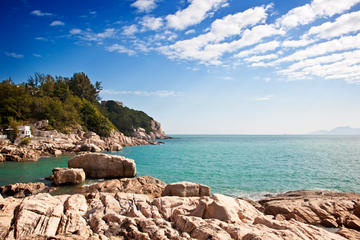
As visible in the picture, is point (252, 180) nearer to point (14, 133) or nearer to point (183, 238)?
point (183, 238)

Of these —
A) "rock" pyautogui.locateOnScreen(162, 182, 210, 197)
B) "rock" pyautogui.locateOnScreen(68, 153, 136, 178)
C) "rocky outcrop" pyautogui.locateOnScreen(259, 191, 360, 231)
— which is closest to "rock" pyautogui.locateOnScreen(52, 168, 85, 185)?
"rock" pyautogui.locateOnScreen(68, 153, 136, 178)

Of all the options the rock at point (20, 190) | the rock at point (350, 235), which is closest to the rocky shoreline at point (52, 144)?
the rock at point (20, 190)

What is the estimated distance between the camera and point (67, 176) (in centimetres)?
1712

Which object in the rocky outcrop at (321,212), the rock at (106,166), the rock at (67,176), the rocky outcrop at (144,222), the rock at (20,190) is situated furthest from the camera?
the rock at (106,166)

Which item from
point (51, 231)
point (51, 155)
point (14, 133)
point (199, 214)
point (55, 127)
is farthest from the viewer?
point (55, 127)

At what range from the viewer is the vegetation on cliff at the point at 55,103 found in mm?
58253

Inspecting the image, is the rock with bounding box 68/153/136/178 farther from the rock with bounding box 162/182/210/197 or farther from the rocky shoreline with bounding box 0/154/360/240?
the rocky shoreline with bounding box 0/154/360/240

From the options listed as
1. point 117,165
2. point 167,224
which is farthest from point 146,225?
point 117,165

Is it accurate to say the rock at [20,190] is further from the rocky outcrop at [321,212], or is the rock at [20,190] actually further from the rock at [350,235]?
the rock at [350,235]

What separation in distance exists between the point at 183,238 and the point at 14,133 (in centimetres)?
5566

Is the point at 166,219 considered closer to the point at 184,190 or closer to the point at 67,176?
the point at 184,190

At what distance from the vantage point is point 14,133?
154 feet

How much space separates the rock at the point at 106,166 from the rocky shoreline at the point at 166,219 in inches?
356

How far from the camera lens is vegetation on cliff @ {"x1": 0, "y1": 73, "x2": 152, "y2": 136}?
58.3 meters
